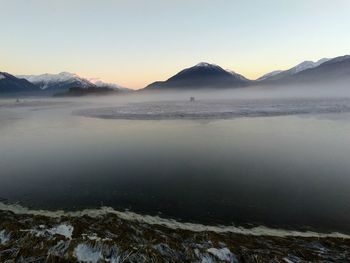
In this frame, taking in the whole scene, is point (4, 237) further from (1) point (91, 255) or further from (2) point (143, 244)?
(2) point (143, 244)

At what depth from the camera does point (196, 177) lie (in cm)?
1291

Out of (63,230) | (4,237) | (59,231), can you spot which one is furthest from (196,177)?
(4,237)

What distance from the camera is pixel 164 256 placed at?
21.4ft

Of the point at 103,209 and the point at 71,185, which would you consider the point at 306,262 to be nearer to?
the point at 103,209

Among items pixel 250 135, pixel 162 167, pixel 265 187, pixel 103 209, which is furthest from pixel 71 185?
pixel 250 135

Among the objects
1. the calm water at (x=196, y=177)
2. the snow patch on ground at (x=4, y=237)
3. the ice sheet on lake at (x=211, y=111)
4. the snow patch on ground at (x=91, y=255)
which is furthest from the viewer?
the ice sheet on lake at (x=211, y=111)

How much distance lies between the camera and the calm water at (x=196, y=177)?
9.51 meters

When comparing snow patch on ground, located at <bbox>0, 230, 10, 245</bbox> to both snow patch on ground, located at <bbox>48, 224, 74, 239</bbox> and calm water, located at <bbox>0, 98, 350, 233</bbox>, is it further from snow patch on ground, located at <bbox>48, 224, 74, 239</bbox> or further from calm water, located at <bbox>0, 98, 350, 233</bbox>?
calm water, located at <bbox>0, 98, 350, 233</bbox>

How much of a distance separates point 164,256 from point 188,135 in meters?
17.9

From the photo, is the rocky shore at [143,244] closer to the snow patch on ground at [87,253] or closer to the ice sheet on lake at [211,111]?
the snow patch on ground at [87,253]

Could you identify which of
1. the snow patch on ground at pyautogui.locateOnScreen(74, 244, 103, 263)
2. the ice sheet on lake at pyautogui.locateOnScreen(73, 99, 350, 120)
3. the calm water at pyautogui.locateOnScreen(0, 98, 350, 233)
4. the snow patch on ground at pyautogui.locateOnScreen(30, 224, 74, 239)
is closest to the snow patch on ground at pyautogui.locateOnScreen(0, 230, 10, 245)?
the snow patch on ground at pyautogui.locateOnScreen(30, 224, 74, 239)

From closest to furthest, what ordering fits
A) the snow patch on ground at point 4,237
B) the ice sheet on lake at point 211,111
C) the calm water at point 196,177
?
the snow patch on ground at point 4,237, the calm water at point 196,177, the ice sheet on lake at point 211,111

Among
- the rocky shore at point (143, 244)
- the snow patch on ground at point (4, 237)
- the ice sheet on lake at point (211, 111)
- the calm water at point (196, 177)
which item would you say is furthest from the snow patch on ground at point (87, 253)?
the ice sheet on lake at point (211, 111)

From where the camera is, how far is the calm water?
9508 mm
